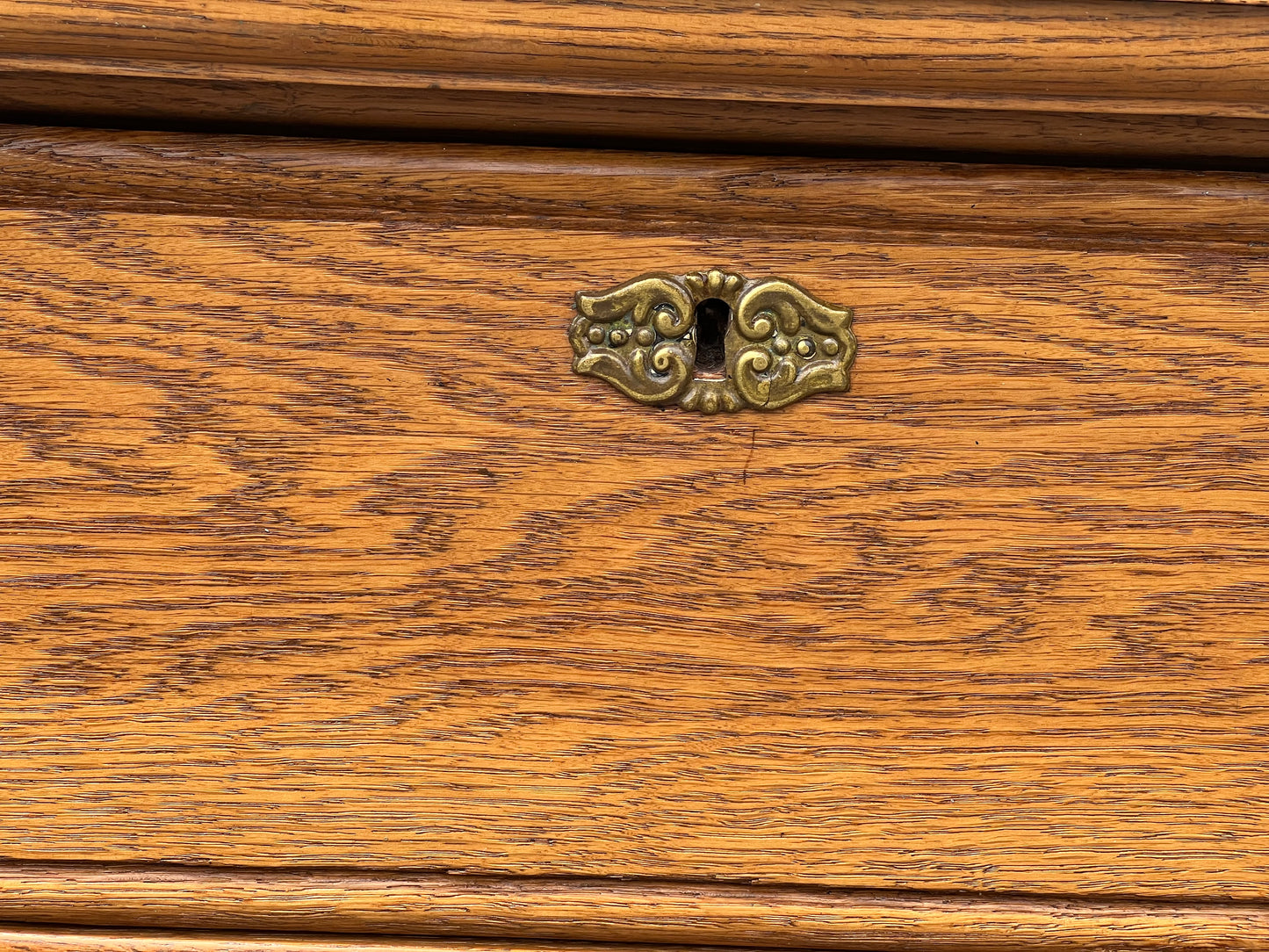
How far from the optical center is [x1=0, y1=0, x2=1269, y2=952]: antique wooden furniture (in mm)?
336

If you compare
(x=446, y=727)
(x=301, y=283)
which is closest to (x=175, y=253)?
(x=301, y=283)

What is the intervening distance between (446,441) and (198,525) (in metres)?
0.08

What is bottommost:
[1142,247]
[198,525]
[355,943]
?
[355,943]

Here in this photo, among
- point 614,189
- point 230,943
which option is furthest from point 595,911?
point 614,189

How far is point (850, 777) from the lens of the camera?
35 centimetres

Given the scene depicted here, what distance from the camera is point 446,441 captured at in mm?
339

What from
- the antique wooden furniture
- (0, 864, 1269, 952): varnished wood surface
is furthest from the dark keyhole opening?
(0, 864, 1269, 952): varnished wood surface

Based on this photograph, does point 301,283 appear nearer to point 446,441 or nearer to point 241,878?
point 446,441

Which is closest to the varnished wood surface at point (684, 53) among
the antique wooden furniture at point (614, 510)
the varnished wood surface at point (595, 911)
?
the antique wooden furniture at point (614, 510)

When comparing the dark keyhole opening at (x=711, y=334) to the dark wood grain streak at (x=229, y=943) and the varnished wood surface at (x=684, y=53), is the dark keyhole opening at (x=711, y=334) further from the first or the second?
the dark wood grain streak at (x=229, y=943)

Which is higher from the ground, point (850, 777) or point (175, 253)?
point (175, 253)

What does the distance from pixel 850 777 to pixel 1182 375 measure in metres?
0.16

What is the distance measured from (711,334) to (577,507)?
2.8 inches

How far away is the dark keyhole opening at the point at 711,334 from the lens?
0.35 metres
